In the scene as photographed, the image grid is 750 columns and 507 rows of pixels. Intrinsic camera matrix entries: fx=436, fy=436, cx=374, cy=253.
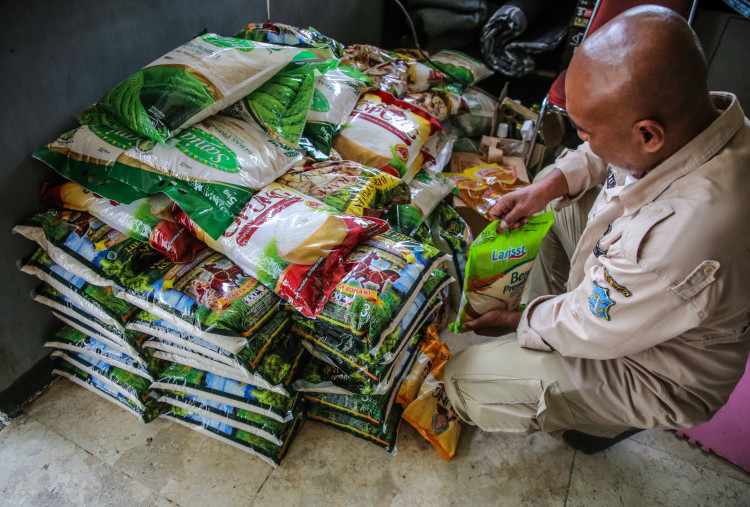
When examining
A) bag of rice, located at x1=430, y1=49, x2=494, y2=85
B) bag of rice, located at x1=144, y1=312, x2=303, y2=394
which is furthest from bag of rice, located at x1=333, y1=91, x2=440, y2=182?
bag of rice, located at x1=430, y1=49, x2=494, y2=85

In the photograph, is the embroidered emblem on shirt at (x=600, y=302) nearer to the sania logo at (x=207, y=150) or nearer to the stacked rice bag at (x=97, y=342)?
the sania logo at (x=207, y=150)

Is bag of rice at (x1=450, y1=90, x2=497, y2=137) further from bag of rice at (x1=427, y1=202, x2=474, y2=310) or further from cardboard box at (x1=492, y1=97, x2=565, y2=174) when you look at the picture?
bag of rice at (x1=427, y1=202, x2=474, y2=310)

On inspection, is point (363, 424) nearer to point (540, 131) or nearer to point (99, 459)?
point (99, 459)

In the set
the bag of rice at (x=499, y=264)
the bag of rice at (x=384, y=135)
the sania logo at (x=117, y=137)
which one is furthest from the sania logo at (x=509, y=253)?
the sania logo at (x=117, y=137)

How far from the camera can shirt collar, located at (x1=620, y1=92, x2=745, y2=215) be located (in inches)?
38.2

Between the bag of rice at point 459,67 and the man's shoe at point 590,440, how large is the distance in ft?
7.34

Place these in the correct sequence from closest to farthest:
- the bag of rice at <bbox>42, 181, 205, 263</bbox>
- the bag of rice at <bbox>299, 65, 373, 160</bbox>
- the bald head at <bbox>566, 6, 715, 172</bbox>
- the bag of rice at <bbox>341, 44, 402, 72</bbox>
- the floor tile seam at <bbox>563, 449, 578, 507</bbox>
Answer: the bald head at <bbox>566, 6, 715, 172</bbox> → the bag of rice at <bbox>42, 181, 205, 263</bbox> → the floor tile seam at <bbox>563, 449, 578, 507</bbox> → the bag of rice at <bbox>299, 65, 373, 160</bbox> → the bag of rice at <bbox>341, 44, 402, 72</bbox>

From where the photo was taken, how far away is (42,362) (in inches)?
63.2

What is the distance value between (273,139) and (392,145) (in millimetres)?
515

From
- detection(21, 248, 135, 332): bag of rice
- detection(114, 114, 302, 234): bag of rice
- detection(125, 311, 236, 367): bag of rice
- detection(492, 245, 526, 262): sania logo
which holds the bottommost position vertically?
detection(125, 311, 236, 367): bag of rice

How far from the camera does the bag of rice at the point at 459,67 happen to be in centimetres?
292

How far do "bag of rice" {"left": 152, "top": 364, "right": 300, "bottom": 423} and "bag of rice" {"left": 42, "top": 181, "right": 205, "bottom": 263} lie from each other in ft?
1.31

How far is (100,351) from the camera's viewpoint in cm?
154

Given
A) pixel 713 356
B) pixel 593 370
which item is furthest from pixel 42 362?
pixel 713 356
